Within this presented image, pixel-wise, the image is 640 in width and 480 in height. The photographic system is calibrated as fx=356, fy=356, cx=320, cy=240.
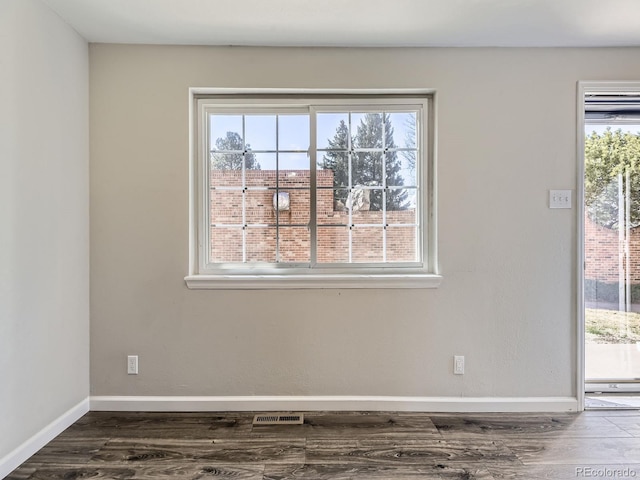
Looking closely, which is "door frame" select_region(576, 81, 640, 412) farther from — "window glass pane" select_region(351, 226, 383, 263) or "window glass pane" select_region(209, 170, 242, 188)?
"window glass pane" select_region(209, 170, 242, 188)

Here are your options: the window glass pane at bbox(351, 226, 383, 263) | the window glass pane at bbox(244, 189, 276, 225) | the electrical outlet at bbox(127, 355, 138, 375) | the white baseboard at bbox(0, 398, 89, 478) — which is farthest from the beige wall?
the window glass pane at bbox(244, 189, 276, 225)

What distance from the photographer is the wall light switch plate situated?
2.29m

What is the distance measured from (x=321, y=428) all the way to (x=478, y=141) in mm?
2038

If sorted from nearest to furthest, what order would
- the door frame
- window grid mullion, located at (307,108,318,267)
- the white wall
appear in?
the white wall
the door frame
window grid mullion, located at (307,108,318,267)

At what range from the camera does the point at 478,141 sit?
2309 mm

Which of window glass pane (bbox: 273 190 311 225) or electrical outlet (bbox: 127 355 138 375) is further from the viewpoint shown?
window glass pane (bbox: 273 190 311 225)

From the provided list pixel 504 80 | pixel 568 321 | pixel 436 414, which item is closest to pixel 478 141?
pixel 504 80

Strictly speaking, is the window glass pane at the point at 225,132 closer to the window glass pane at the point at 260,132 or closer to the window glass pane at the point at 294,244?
the window glass pane at the point at 260,132

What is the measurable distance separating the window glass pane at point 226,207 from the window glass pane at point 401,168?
104 centimetres

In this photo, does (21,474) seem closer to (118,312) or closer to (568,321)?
(118,312)

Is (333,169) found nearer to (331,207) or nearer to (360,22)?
(331,207)

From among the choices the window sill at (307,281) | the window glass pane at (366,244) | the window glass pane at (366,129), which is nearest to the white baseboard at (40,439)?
the window sill at (307,281)

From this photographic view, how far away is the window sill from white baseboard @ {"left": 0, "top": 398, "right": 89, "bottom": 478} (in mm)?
997

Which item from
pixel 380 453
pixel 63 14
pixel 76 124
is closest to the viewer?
pixel 380 453
